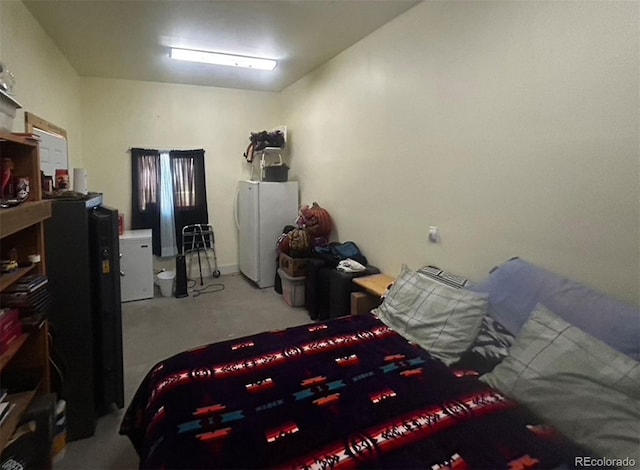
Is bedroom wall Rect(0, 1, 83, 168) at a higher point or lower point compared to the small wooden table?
higher

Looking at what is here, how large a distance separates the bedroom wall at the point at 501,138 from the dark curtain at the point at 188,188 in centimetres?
249

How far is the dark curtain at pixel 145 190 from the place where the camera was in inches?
188

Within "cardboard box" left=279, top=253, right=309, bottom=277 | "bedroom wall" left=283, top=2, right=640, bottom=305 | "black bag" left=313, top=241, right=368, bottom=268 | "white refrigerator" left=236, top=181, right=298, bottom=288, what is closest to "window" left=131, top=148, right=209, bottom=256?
"white refrigerator" left=236, top=181, right=298, bottom=288

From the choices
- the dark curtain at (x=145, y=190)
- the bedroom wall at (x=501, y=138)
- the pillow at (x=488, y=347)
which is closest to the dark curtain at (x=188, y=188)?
the dark curtain at (x=145, y=190)

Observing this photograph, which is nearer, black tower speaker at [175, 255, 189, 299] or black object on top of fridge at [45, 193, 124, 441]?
black object on top of fridge at [45, 193, 124, 441]

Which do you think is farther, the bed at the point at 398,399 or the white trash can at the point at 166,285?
the white trash can at the point at 166,285

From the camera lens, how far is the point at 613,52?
161 centimetres

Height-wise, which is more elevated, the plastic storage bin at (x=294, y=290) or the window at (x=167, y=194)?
the window at (x=167, y=194)

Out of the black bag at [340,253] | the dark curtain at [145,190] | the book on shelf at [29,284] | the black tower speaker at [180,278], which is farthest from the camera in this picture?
the dark curtain at [145,190]

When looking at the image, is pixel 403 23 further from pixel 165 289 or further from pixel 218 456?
pixel 165 289

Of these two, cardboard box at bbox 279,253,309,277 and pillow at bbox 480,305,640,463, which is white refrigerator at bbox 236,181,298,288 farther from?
pillow at bbox 480,305,640,463

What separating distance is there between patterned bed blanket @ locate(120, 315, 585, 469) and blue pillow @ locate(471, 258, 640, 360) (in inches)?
17.3

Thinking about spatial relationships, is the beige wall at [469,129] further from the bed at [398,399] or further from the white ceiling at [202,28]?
the bed at [398,399]

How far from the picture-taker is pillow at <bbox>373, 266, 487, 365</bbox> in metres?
1.86
